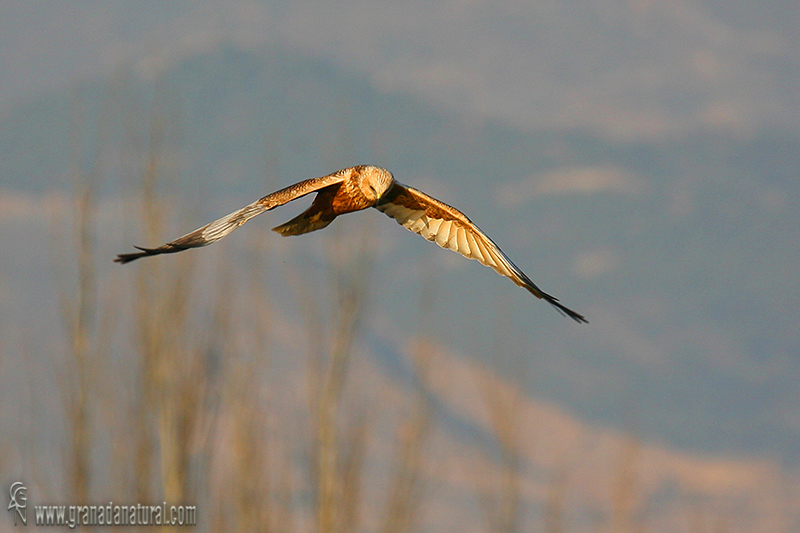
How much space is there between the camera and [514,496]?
1645 cm

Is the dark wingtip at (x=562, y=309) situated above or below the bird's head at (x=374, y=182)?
below

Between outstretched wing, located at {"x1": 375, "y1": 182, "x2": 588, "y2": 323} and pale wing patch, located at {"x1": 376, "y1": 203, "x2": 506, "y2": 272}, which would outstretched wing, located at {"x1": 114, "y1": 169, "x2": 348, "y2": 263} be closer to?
outstretched wing, located at {"x1": 375, "y1": 182, "x2": 588, "y2": 323}

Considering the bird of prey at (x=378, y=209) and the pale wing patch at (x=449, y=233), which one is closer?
the bird of prey at (x=378, y=209)

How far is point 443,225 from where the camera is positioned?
698 cm

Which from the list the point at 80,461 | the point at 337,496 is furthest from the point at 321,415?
the point at 80,461

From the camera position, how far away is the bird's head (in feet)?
20.1

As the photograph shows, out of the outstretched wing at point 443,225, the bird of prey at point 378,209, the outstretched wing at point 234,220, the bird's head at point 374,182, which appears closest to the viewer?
the outstretched wing at point 234,220

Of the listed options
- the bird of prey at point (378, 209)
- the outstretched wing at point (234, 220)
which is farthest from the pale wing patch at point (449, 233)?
the outstretched wing at point (234, 220)

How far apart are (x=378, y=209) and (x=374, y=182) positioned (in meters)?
0.82

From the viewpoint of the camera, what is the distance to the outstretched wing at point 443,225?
659 centimetres

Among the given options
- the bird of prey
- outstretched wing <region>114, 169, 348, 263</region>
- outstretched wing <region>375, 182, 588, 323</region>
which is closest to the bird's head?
the bird of prey

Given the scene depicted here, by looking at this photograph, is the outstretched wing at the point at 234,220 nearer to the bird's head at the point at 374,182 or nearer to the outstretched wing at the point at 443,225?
the bird's head at the point at 374,182

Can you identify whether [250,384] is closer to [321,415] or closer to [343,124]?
[321,415]

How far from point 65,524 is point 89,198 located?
4357mm
